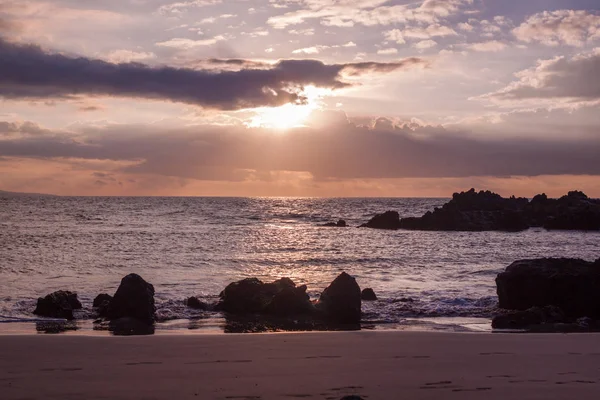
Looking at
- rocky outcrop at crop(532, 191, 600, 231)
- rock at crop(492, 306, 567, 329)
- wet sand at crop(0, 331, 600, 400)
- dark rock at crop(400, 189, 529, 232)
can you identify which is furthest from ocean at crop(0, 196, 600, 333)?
rocky outcrop at crop(532, 191, 600, 231)

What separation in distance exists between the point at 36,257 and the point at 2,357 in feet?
68.2

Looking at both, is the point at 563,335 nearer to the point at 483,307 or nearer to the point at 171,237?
the point at 483,307

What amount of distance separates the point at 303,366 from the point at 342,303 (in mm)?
6420

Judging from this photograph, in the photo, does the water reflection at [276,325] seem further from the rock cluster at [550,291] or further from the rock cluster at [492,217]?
the rock cluster at [492,217]

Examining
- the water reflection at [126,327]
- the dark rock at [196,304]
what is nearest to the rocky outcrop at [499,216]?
the dark rock at [196,304]

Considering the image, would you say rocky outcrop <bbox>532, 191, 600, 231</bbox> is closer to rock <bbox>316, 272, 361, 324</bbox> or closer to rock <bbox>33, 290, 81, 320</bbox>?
rock <bbox>316, 272, 361, 324</bbox>

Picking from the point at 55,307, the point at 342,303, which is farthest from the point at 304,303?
the point at 55,307

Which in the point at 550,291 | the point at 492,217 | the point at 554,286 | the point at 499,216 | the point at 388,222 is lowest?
the point at 550,291

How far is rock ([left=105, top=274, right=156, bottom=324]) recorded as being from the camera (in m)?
15.9

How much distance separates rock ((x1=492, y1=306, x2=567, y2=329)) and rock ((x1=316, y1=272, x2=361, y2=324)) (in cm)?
382

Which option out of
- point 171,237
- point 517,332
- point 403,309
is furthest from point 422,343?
point 171,237

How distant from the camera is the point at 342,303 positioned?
16.3 m

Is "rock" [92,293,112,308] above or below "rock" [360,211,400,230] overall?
below

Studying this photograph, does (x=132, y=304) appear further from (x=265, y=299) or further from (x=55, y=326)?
(x=265, y=299)
